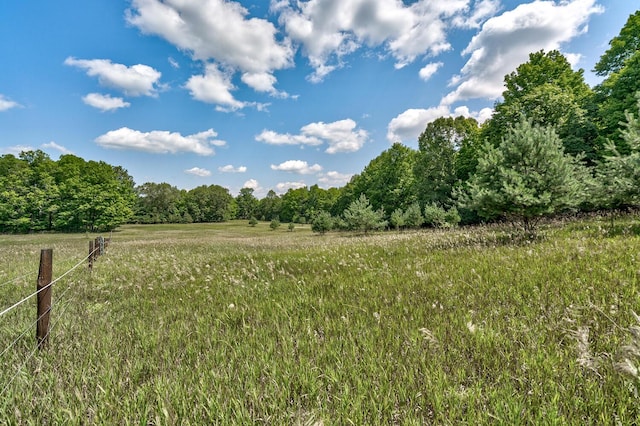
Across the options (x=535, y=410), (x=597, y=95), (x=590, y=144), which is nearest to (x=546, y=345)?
(x=535, y=410)

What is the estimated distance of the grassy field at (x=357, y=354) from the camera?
2102mm

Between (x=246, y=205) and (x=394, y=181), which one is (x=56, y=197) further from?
(x=246, y=205)

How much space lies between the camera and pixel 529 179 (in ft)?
30.3

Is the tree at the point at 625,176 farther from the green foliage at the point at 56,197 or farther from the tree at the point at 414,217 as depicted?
the green foliage at the point at 56,197

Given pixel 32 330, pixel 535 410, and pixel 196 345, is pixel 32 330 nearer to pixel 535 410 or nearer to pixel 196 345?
pixel 196 345

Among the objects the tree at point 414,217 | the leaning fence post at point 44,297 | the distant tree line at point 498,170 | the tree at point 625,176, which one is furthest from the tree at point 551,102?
the leaning fence post at point 44,297

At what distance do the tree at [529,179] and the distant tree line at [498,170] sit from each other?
36 millimetres

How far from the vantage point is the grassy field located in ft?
6.89

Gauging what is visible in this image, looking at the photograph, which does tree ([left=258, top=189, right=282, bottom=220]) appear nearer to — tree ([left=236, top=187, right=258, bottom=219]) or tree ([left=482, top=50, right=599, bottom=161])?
tree ([left=236, top=187, right=258, bottom=219])

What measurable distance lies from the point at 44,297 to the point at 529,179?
41.4ft

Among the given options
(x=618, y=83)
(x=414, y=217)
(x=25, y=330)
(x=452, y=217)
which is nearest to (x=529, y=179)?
(x=25, y=330)

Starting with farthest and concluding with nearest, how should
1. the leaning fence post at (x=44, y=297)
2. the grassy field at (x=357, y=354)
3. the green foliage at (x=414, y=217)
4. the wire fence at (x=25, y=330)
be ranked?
the green foliage at (x=414, y=217) < the leaning fence post at (x=44, y=297) < the wire fence at (x=25, y=330) < the grassy field at (x=357, y=354)

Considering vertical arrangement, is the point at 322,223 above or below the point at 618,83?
below

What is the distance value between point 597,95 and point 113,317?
125 feet
